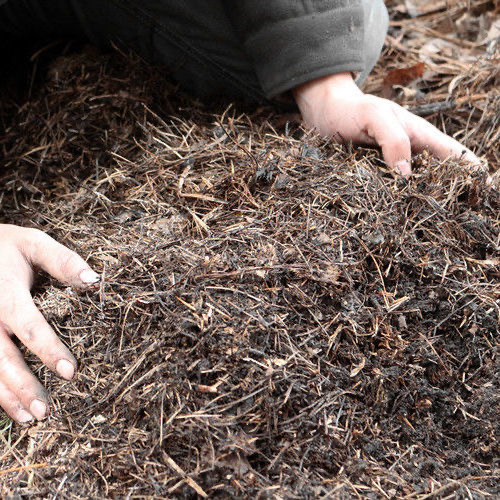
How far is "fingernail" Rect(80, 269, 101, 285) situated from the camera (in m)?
1.44

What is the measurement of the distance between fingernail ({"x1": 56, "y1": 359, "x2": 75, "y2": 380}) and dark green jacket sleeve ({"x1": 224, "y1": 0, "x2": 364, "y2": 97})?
1244mm

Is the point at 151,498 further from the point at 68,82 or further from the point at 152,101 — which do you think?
the point at 68,82

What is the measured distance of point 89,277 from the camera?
144 centimetres

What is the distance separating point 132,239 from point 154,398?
1.74ft

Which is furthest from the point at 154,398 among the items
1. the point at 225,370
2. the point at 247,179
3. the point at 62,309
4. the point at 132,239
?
the point at 247,179

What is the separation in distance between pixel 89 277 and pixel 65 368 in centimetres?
25

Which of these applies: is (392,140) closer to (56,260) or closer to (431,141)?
(431,141)

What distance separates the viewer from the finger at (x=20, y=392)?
4.45 ft

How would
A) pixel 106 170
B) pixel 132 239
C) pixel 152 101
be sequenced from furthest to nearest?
pixel 152 101 < pixel 106 170 < pixel 132 239

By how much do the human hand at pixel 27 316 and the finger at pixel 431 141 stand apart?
114cm

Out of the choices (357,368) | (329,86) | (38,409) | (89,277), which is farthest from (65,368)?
(329,86)

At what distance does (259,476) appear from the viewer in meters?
1.14

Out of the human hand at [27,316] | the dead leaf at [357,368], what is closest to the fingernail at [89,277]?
the human hand at [27,316]

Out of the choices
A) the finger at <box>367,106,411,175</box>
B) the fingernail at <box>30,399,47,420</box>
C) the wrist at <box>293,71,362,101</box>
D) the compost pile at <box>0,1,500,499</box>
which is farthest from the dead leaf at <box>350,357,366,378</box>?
the wrist at <box>293,71,362,101</box>
